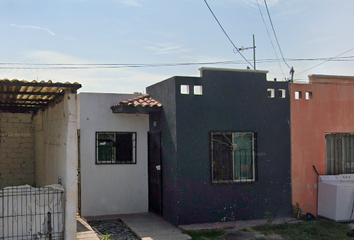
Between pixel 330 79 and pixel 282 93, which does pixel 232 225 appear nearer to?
pixel 282 93

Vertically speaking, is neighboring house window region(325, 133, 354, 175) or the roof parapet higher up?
the roof parapet

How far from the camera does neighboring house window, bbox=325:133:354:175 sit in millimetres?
10961

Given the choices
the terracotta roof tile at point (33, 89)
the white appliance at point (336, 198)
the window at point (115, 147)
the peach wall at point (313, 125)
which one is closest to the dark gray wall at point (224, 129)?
the peach wall at point (313, 125)

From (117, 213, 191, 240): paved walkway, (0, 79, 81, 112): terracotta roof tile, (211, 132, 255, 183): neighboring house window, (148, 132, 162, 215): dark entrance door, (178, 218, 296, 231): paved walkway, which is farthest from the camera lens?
(148, 132, 162, 215): dark entrance door

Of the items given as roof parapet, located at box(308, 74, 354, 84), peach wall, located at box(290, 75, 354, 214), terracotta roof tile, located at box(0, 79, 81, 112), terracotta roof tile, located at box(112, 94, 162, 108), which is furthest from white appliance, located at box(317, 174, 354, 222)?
terracotta roof tile, located at box(0, 79, 81, 112)

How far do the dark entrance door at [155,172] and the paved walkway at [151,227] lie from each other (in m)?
0.31

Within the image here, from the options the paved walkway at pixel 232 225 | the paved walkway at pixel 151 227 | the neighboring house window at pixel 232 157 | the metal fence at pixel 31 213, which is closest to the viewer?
the metal fence at pixel 31 213

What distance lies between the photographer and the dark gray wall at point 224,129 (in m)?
9.46

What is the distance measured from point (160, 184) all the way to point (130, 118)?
2062 mm

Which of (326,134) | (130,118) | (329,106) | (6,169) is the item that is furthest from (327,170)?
(6,169)

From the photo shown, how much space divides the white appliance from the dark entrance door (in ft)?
13.7

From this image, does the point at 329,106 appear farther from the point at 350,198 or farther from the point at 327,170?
the point at 350,198

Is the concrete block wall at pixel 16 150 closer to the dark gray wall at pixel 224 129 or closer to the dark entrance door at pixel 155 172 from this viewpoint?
the dark entrance door at pixel 155 172

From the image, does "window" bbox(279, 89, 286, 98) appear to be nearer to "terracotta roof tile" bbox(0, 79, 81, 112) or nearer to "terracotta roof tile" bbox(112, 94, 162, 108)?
"terracotta roof tile" bbox(112, 94, 162, 108)
